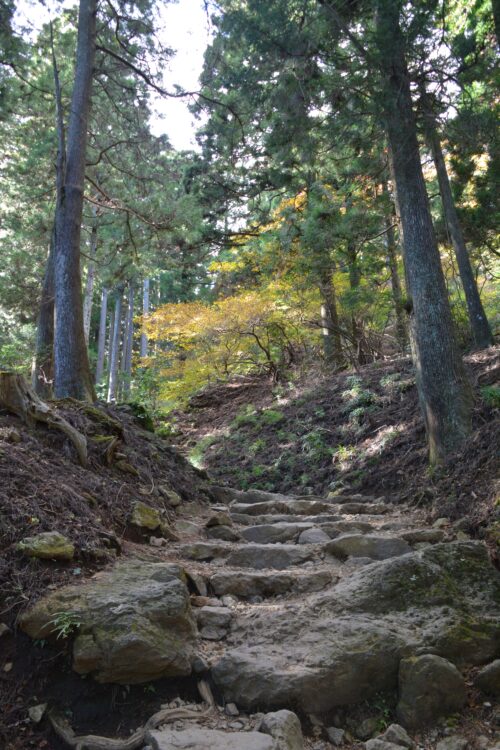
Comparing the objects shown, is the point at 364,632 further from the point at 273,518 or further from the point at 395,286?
the point at 395,286

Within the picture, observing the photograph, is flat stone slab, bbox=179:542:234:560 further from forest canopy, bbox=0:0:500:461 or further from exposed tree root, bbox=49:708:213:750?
forest canopy, bbox=0:0:500:461

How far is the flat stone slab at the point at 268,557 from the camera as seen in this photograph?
4.22 meters

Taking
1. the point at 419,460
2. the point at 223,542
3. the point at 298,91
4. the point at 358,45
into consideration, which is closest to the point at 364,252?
the point at 298,91

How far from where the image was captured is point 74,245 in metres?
7.38

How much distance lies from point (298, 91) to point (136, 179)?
370 centimetres

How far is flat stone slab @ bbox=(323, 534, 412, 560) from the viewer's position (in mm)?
4145

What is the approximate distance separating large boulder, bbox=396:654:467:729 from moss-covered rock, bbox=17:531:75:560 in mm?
2010

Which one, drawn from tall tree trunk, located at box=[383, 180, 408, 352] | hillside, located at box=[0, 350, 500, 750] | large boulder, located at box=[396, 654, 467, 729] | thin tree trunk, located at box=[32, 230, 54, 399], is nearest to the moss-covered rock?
hillside, located at box=[0, 350, 500, 750]

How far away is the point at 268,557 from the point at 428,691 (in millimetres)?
1939

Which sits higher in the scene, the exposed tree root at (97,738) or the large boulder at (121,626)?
the large boulder at (121,626)

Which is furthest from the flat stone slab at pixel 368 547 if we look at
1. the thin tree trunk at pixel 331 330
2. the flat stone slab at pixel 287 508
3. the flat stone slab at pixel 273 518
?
the thin tree trunk at pixel 331 330

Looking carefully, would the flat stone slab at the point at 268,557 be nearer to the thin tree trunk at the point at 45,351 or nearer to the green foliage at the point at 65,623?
the green foliage at the point at 65,623

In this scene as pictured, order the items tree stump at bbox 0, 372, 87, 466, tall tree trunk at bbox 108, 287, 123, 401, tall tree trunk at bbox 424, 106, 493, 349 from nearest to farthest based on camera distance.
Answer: tree stump at bbox 0, 372, 87, 466, tall tree trunk at bbox 424, 106, 493, 349, tall tree trunk at bbox 108, 287, 123, 401

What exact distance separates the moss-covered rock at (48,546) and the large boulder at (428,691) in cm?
201
